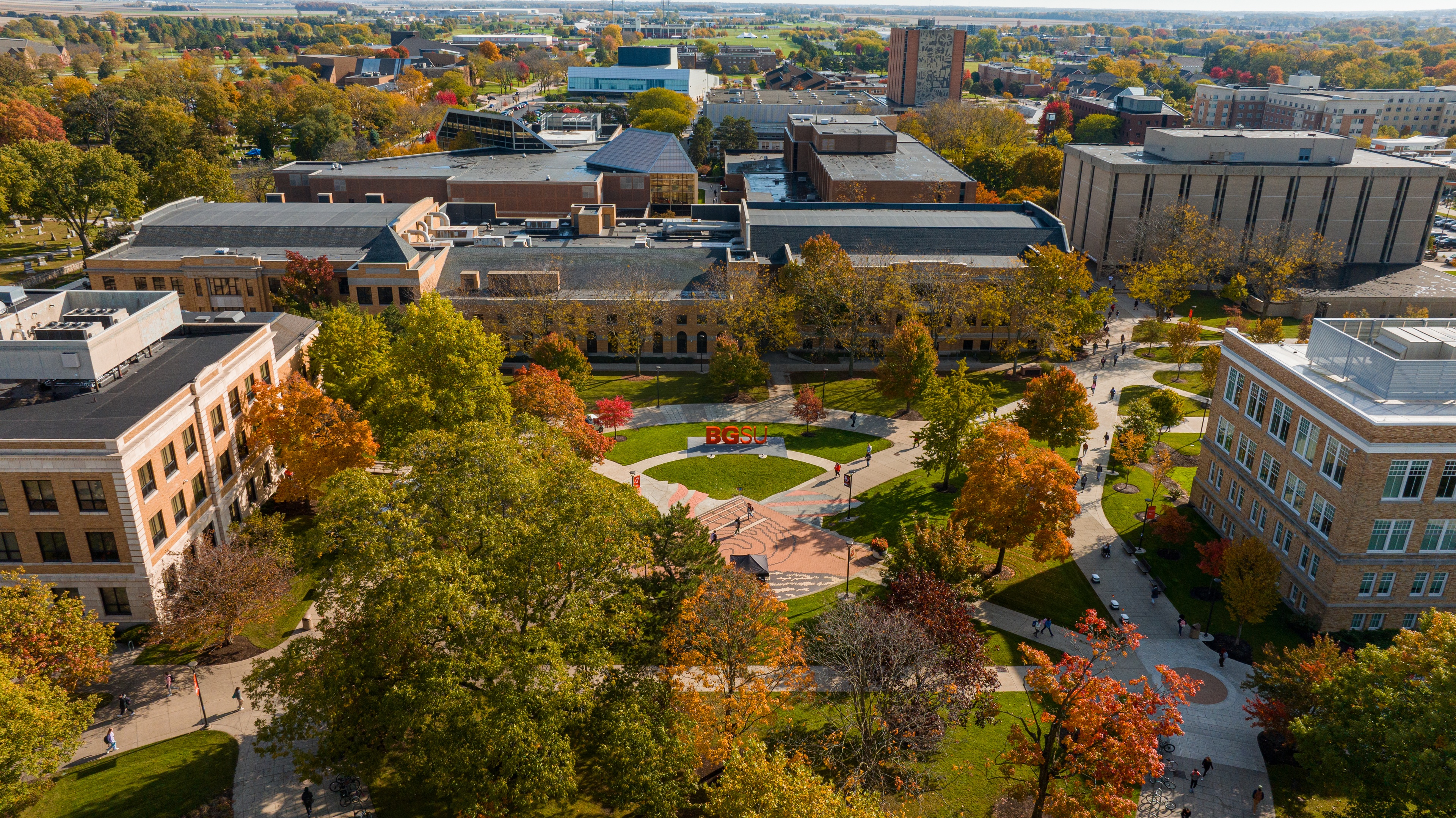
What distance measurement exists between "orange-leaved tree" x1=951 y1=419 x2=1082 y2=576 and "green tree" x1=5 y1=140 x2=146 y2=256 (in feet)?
395

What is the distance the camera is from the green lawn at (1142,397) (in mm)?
81756

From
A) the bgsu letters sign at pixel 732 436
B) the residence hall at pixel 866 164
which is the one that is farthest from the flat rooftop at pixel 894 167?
the bgsu letters sign at pixel 732 436

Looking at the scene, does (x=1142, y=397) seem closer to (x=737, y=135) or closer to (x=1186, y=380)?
(x=1186, y=380)

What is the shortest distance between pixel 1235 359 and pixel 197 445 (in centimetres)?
6711

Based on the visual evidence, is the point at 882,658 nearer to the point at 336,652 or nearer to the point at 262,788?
the point at 336,652

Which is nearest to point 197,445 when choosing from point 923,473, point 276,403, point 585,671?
point 276,403

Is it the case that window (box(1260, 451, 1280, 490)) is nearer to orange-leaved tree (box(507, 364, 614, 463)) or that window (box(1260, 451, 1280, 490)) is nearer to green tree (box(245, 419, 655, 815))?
green tree (box(245, 419, 655, 815))

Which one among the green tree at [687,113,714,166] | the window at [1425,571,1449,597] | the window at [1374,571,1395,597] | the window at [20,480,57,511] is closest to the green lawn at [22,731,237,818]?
the window at [20,480,57,511]

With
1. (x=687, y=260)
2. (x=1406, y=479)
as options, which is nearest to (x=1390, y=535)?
(x=1406, y=479)

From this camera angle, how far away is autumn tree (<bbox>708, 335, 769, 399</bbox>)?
266 feet

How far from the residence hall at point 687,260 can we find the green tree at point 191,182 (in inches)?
1952

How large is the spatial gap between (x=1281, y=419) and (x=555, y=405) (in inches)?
1921

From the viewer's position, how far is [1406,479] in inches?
1911

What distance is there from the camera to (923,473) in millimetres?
71188
